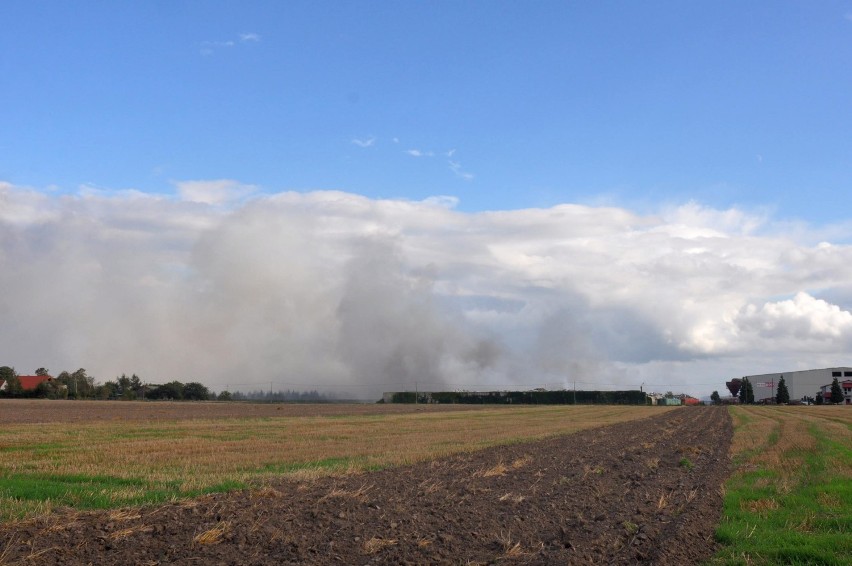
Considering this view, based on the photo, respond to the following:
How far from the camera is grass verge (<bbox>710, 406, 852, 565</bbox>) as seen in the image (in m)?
11.6

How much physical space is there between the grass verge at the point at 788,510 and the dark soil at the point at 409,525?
0.54 metres

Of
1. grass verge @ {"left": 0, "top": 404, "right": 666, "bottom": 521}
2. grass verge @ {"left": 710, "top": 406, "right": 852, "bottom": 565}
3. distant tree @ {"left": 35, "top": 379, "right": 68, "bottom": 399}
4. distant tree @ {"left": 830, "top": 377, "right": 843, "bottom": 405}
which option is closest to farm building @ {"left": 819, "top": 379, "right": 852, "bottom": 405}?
distant tree @ {"left": 830, "top": 377, "right": 843, "bottom": 405}

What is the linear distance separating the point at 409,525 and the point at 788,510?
8.34m

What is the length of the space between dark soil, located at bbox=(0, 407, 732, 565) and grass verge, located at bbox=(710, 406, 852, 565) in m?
0.54

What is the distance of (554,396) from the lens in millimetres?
197125

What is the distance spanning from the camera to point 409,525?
44.4 ft

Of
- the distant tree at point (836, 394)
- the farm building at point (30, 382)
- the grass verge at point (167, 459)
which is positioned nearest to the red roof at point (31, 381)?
the farm building at point (30, 382)

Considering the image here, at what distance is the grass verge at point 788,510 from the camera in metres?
11.6

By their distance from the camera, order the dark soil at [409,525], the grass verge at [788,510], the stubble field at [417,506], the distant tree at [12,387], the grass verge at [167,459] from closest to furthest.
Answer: the dark soil at [409,525]
the stubble field at [417,506]
the grass verge at [788,510]
the grass verge at [167,459]
the distant tree at [12,387]

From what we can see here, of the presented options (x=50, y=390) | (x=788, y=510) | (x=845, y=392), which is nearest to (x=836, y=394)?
(x=845, y=392)

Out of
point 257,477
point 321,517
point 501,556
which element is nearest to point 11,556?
point 321,517

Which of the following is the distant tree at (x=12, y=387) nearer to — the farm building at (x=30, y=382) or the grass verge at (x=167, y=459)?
the farm building at (x=30, y=382)

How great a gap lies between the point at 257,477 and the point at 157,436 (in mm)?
20003

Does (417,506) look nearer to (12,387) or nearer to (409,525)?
(409,525)
